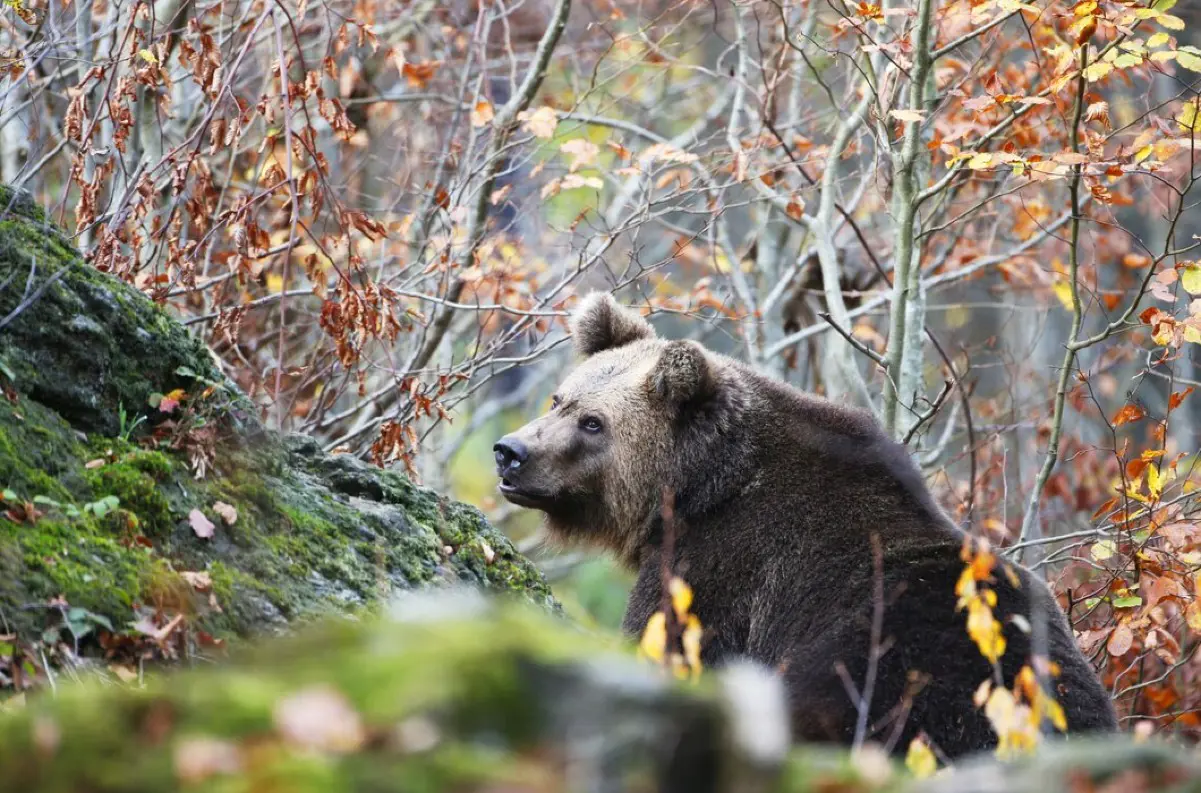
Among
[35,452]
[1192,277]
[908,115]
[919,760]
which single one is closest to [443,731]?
[919,760]

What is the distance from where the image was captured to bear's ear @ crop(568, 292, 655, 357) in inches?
306

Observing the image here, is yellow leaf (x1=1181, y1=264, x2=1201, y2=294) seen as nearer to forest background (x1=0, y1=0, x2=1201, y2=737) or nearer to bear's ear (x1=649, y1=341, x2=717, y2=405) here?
forest background (x1=0, y1=0, x2=1201, y2=737)

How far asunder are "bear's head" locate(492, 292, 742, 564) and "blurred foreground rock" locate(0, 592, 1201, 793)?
4.00 meters

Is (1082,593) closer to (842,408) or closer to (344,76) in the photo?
(842,408)

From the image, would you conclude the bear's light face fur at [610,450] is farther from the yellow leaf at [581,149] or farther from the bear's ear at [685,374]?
the yellow leaf at [581,149]

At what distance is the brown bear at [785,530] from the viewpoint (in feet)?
16.6

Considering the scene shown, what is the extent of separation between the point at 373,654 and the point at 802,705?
9.44 feet

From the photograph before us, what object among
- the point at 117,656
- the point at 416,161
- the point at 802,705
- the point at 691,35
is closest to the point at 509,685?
the point at 117,656

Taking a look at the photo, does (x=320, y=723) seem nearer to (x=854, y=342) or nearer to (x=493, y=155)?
(x=854, y=342)

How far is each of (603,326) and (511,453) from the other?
1259 mm

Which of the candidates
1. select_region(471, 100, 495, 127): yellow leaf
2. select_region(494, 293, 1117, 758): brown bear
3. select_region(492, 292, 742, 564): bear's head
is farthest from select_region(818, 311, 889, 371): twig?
select_region(471, 100, 495, 127): yellow leaf

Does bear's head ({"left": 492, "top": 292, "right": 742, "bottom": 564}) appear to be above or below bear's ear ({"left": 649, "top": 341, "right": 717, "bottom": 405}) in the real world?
below

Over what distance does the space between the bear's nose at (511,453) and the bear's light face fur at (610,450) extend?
10mm

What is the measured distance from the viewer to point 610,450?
7.17 meters
